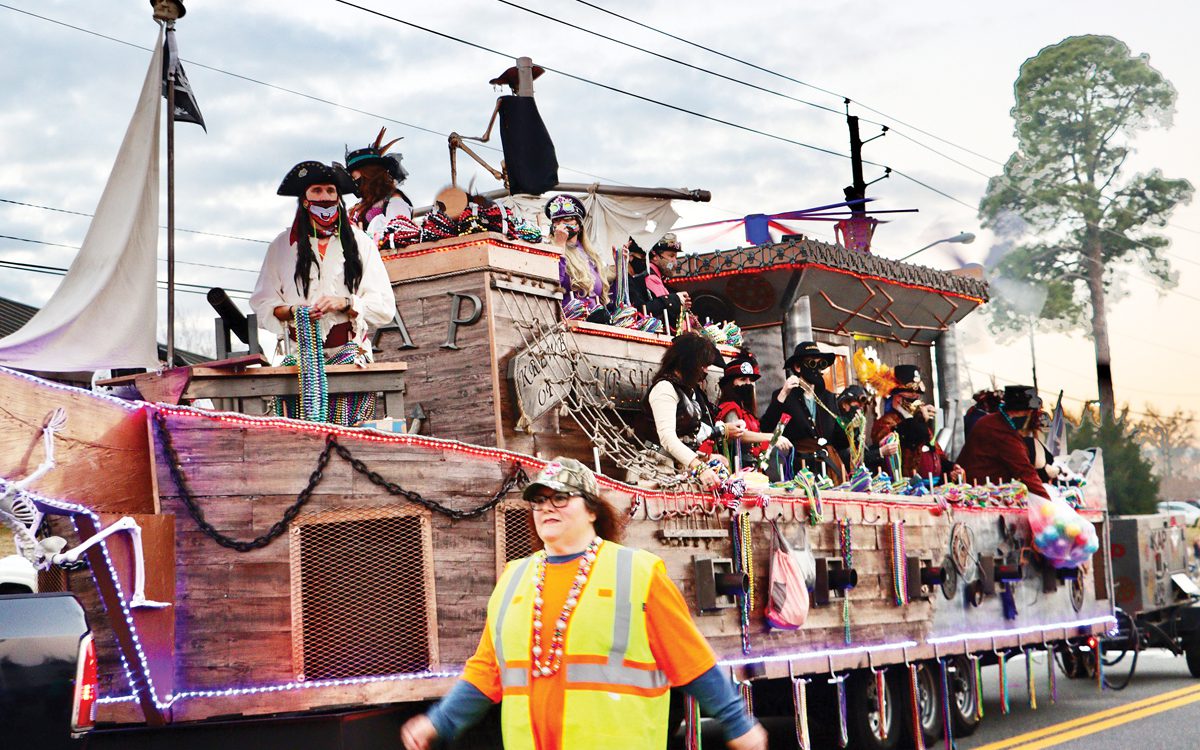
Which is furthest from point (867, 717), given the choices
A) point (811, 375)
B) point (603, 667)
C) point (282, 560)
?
point (603, 667)

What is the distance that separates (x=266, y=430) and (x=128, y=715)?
1517mm

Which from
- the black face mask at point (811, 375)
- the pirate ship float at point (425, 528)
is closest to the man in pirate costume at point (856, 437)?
the black face mask at point (811, 375)

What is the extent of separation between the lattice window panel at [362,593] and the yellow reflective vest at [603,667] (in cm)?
278

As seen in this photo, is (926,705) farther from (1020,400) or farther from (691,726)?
(691,726)

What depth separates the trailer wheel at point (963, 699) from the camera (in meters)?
14.2

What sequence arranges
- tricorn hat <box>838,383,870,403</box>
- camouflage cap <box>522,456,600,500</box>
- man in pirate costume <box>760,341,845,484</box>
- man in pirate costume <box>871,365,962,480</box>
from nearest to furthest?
camouflage cap <box>522,456,600,500</box> → man in pirate costume <box>760,341,845,484</box> → tricorn hat <box>838,383,870,403</box> → man in pirate costume <box>871,365,962,480</box>

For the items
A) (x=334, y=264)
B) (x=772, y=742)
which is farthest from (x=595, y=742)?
(x=772, y=742)

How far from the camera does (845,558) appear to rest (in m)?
12.1

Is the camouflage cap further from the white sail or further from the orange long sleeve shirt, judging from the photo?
the white sail

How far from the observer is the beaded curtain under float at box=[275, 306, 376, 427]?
8867 mm

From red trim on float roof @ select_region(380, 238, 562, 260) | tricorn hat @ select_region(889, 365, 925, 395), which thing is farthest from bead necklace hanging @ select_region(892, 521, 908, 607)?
red trim on float roof @ select_region(380, 238, 562, 260)

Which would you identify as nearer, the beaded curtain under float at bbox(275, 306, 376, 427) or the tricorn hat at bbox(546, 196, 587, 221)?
the beaded curtain under float at bbox(275, 306, 376, 427)

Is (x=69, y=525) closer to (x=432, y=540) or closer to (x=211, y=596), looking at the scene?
(x=211, y=596)

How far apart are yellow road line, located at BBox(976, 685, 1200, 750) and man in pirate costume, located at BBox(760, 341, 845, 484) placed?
2599 mm
